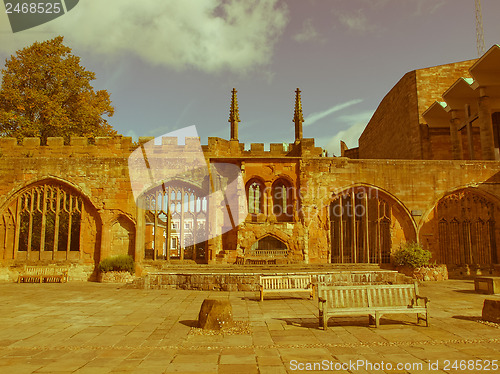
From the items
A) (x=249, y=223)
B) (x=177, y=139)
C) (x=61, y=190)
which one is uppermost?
(x=177, y=139)

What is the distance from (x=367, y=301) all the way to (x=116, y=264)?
10.7 meters

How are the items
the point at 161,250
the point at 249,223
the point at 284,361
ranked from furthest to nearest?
the point at 161,250
the point at 249,223
the point at 284,361

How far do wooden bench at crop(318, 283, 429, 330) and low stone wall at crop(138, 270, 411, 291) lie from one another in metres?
4.76

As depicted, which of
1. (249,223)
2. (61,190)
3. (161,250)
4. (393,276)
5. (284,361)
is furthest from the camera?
(161,250)

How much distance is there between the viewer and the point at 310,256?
15734mm

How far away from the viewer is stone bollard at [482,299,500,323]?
22.5 ft

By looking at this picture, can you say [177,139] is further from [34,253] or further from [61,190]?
[34,253]

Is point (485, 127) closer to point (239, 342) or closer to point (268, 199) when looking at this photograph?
point (268, 199)

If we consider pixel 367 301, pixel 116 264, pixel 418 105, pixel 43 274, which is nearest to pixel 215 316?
pixel 367 301

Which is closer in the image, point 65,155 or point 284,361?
point 284,361

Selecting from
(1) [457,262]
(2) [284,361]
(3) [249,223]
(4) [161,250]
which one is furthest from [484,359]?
(4) [161,250]

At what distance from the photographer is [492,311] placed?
6949 mm

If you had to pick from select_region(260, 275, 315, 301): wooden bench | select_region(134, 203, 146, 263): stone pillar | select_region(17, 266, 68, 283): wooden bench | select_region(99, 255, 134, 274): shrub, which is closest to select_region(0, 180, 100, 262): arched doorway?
select_region(17, 266, 68, 283): wooden bench

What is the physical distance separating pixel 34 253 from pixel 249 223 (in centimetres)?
886
